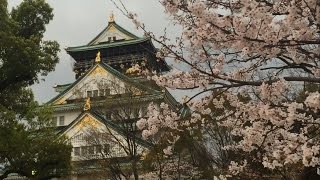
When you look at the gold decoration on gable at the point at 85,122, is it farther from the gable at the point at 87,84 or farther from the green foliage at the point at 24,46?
the green foliage at the point at 24,46

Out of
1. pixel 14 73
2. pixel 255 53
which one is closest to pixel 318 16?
pixel 255 53

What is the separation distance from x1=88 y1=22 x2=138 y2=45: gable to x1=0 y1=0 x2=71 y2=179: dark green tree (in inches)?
901

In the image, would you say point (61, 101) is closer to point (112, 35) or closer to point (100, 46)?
point (100, 46)

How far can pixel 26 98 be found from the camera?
1447cm

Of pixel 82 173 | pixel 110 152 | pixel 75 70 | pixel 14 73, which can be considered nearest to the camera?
pixel 14 73

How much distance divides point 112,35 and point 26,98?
23526mm

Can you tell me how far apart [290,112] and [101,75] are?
2724 cm

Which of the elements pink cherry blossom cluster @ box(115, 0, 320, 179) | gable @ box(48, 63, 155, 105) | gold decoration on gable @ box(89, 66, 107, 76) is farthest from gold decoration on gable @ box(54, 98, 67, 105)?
pink cherry blossom cluster @ box(115, 0, 320, 179)

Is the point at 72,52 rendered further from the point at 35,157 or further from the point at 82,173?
the point at 35,157

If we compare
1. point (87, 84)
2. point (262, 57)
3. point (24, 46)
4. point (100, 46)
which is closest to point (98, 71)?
point (87, 84)

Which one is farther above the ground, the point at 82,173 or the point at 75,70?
the point at 75,70

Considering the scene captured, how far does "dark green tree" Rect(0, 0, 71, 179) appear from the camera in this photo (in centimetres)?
1309

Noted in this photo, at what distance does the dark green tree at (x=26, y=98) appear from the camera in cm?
1309

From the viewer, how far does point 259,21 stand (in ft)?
17.3
